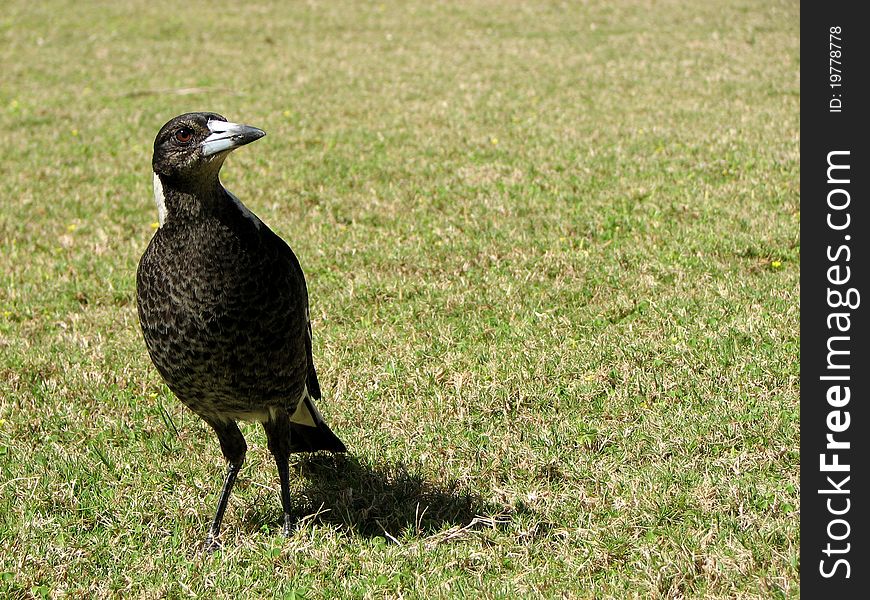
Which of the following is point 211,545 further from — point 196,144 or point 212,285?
point 196,144

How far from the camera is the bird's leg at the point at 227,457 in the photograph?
12.7 ft

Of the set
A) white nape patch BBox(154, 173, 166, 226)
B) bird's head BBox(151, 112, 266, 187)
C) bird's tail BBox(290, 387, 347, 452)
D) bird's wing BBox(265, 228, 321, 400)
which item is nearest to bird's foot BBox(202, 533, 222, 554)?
bird's tail BBox(290, 387, 347, 452)

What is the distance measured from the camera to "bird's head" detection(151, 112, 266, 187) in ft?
11.0

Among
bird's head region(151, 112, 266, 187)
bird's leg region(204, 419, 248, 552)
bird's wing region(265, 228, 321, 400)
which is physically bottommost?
bird's leg region(204, 419, 248, 552)

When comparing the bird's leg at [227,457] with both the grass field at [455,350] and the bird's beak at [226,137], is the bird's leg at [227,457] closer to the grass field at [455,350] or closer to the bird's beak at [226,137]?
the grass field at [455,350]

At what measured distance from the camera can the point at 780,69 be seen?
474 inches

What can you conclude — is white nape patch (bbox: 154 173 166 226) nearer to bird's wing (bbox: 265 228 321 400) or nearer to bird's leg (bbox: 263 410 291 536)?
bird's wing (bbox: 265 228 321 400)

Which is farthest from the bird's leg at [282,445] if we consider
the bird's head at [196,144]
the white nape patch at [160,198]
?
the bird's head at [196,144]

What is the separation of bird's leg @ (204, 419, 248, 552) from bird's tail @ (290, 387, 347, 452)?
28cm

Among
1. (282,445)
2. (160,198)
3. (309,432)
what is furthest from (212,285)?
(309,432)

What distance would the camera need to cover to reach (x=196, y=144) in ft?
11.1

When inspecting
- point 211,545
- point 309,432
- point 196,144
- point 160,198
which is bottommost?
point 211,545

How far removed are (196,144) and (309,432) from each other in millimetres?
1474
